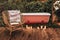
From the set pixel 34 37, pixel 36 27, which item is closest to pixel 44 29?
pixel 36 27

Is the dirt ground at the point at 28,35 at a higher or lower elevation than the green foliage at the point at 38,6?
lower

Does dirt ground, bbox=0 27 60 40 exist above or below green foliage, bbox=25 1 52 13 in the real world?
below

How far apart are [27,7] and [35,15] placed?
0.48 metres

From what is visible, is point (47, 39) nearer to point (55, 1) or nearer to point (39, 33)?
point (39, 33)

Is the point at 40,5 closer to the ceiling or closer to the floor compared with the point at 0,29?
closer to the ceiling

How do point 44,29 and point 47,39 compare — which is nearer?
point 47,39

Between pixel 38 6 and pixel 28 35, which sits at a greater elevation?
pixel 38 6

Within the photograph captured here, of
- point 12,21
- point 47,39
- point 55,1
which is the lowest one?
point 47,39

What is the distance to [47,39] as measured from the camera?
16.5 feet

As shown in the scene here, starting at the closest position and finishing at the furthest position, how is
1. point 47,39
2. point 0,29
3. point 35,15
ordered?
1. point 47,39
2. point 0,29
3. point 35,15

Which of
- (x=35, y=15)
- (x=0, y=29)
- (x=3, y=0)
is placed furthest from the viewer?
(x=3, y=0)

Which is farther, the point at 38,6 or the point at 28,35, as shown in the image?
the point at 38,6

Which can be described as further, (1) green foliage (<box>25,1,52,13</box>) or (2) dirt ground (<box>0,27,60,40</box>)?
(1) green foliage (<box>25,1,52,13</box>)

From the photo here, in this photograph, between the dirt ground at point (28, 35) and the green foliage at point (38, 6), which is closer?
the dirt ground at point (28, 35)
